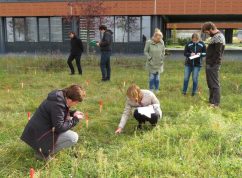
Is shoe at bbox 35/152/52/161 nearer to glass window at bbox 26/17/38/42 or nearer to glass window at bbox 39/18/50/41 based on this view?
glass window at bbox 39/18/50/41

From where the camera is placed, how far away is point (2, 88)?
9.35m

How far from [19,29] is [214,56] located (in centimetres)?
2205

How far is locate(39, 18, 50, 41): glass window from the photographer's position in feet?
84.2

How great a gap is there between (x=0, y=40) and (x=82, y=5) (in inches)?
364

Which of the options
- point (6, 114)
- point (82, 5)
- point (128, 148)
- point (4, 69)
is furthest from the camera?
point (82, 5)

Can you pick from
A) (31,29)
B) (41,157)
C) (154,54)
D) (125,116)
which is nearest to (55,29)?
(31,29)

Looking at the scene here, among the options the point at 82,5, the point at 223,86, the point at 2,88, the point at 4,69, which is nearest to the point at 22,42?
the point at 82,5

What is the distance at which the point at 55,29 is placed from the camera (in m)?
25.7

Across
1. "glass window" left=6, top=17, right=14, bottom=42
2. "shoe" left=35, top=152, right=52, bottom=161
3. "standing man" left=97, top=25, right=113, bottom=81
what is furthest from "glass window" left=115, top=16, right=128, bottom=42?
"shoe" left=35, top=152, right=52, bottom=161

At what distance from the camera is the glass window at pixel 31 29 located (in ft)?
84.6

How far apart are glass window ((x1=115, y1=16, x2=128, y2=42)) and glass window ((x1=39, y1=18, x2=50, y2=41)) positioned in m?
5.18

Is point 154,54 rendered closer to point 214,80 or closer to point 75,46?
point 214,80

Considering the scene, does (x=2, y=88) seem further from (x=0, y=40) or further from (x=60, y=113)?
(x=0, y=40)

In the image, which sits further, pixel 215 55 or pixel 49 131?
pixel 215 55
